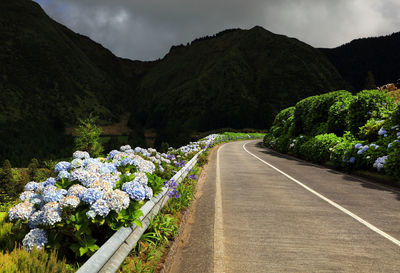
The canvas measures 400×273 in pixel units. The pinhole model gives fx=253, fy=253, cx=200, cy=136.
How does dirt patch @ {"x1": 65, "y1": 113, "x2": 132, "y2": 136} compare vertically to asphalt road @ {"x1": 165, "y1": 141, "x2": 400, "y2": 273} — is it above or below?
below

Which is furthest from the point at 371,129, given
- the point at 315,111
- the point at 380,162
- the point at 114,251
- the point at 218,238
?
the point at 114,251

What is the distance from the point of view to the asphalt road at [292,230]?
11.5ft

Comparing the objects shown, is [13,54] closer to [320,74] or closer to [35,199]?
[320,74]

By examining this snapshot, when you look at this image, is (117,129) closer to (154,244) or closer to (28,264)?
(154,244)

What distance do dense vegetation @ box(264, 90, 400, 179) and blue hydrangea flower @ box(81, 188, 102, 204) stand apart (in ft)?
31.5

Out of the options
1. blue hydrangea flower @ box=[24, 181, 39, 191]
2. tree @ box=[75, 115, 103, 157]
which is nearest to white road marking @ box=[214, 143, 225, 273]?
blue hydrangea flower @ box=[24, 181, 39, 191]

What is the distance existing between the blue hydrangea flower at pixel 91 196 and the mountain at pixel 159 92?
98.1 meters

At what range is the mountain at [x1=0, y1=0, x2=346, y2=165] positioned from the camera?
11975cm

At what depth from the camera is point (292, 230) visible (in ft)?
15.4

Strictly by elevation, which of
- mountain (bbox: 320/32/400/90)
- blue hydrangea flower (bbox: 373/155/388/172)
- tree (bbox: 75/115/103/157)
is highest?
mountain (bbox: 320/32/400/90)

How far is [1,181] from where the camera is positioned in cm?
3588

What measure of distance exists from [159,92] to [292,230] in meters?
199

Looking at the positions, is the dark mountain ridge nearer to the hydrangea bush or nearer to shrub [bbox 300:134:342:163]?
A: shrub [bbox 300:134:342:163]

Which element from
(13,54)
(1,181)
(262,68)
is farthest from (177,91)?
(1,181)
